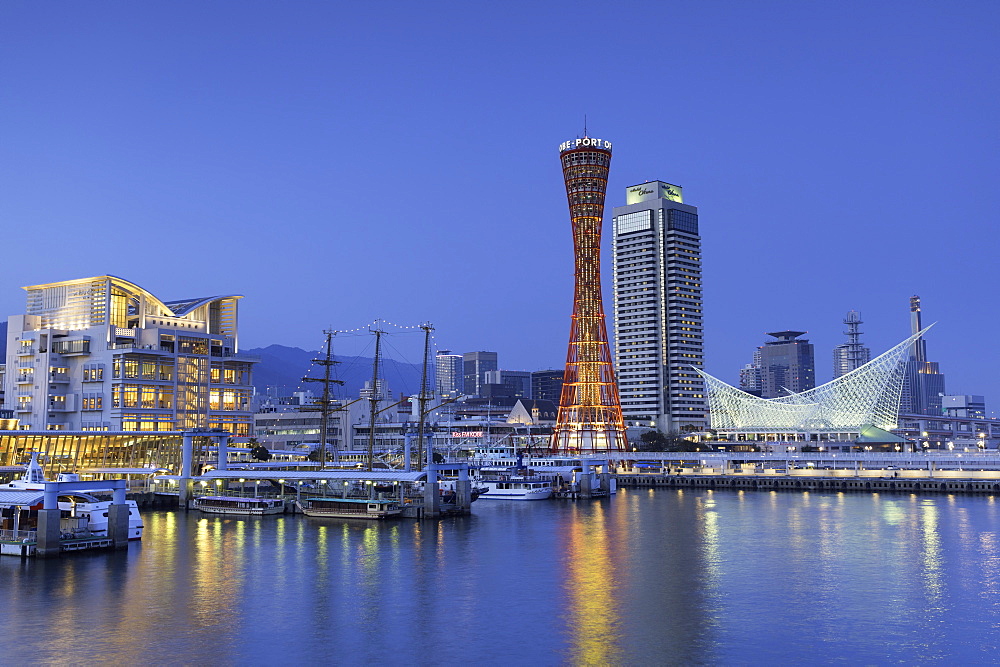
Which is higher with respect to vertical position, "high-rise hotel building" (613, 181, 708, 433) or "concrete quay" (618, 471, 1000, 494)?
"high-rise hotel building" (613, 181, 708, 433)

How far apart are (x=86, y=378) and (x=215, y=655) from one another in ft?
196

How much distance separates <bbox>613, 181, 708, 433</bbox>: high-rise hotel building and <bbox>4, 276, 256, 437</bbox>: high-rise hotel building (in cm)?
8679

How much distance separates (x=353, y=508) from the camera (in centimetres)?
5122

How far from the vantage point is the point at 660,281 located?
15450 cm

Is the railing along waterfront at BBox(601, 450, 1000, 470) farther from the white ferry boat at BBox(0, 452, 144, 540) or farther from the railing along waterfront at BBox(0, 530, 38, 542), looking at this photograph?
the railing along waterfront at BBox(0, 530, 38, 542)

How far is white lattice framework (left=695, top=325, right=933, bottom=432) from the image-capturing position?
103 metres

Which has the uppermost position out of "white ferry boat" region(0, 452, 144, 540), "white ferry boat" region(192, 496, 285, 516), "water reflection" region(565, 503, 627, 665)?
"white ferry boat" region(0, 452, 144, 540)

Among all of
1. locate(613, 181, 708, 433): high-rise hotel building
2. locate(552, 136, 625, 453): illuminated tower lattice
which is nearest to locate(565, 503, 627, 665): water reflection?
locate(552, 136, 625, 453): illuminated tower lattice

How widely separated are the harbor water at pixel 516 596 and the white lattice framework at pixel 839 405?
59.2m

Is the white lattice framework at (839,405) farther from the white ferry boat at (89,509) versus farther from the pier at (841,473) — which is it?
the white ferry boat at (89,509)

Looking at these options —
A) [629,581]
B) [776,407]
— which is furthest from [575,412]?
[629,581]

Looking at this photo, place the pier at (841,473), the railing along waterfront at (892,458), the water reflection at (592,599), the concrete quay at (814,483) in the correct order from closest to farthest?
the water reflection at (592,599) < the concrete quay at (814,483) < the pier at (841,473) < the railing along waterfront at (892,458)

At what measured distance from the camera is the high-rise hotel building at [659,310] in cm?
15400

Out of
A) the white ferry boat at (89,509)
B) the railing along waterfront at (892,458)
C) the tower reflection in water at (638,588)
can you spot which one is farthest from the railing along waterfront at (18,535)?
the railing along waterfront at (892,458)
